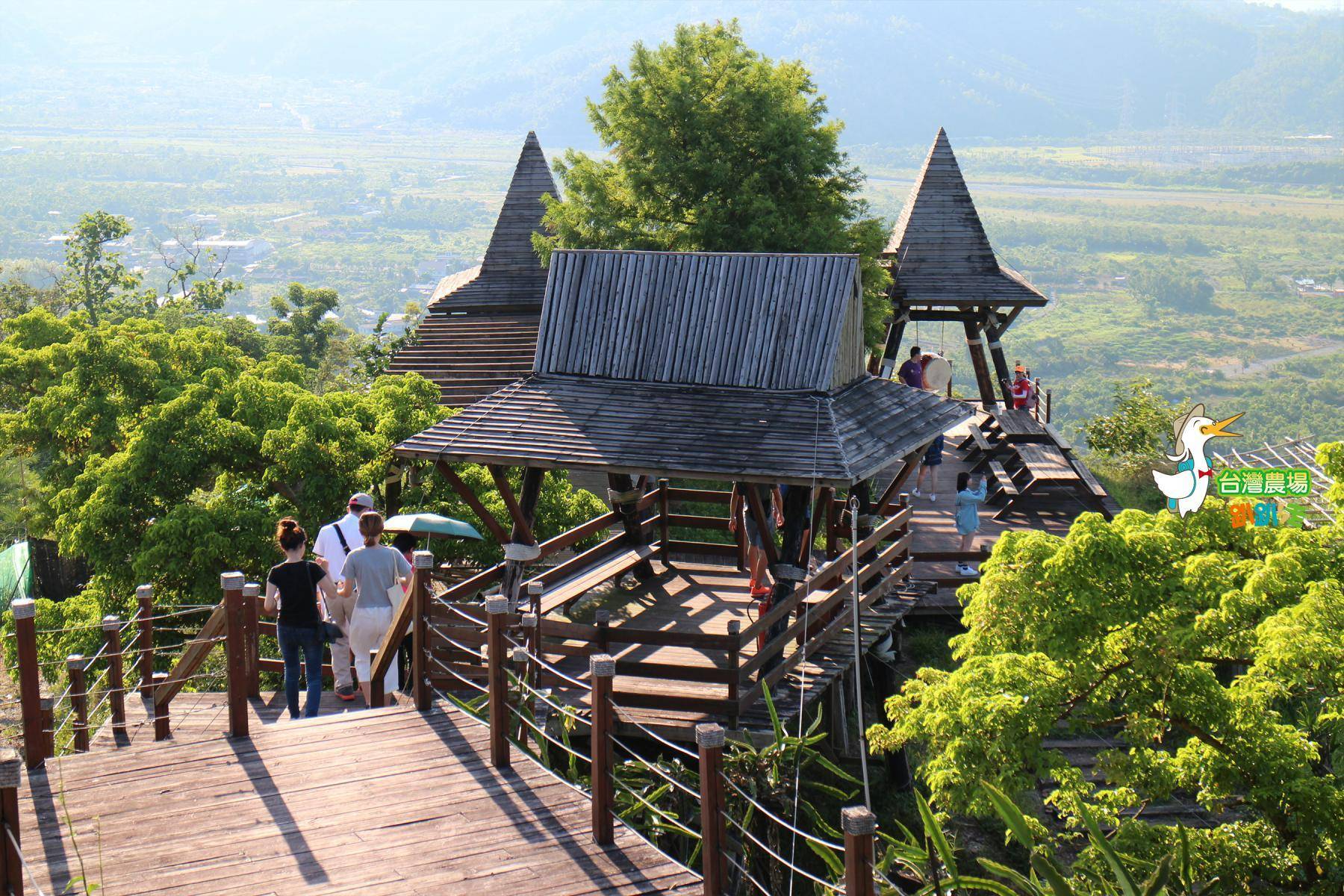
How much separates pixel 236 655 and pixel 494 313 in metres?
17.7

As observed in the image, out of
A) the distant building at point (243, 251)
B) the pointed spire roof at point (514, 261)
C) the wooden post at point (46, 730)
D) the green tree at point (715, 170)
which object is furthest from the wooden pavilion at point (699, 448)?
the distant building at point (243, 251)

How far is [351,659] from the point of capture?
1023cm

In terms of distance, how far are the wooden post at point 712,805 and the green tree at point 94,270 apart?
49519 mm

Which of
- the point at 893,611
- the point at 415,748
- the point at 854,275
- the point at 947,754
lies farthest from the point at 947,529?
the point at 415,748

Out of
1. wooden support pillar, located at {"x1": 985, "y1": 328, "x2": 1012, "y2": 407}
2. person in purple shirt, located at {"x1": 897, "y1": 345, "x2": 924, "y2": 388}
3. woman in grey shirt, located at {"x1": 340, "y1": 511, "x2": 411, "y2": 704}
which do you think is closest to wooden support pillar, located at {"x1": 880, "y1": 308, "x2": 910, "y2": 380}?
wooden support pillar, located at {"x1": 985, "y1": 328, "x2": 1012, "y2": 407}

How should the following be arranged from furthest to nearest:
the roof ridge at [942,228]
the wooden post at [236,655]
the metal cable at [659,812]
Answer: the roof ridge at [942,228] < the wooden post at [236,655] < the metal cable at [659,812]

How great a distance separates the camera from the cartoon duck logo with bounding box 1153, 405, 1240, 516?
1179 cm

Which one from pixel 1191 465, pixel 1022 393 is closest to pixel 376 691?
pixel 1191 465

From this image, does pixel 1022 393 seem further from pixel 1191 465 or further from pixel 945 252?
pixel 1191 465

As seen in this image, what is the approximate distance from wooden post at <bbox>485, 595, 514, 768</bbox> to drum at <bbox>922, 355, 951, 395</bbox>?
14258 millimetres

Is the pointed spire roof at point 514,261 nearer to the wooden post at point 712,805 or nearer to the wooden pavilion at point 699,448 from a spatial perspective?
the wooden pavilion at point 699,448

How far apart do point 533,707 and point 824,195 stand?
14495mm

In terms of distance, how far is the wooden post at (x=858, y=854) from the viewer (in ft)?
17.4

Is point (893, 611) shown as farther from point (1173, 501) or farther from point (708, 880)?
point (708, 880)
